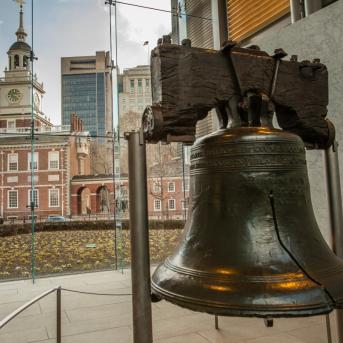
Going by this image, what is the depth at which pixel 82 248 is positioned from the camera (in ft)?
30.0

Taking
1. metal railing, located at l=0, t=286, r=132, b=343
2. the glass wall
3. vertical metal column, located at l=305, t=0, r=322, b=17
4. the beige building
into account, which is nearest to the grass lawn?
the glass wall

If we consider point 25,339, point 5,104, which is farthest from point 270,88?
point 5,104

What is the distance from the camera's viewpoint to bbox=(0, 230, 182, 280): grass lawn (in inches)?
282

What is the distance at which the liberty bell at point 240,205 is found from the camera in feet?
3.33

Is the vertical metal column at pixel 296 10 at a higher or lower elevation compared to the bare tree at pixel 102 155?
higher

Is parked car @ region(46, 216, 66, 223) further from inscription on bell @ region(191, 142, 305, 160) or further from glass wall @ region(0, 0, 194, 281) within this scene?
inscription on bell @ region(191, 142, 305, 160)

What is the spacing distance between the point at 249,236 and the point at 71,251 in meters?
8.39

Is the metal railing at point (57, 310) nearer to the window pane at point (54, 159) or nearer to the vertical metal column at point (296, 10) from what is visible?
the vertical metal column at point (296, 10)

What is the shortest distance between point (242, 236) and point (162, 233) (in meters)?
6.43

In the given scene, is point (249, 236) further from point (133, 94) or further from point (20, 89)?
point (20, 89)

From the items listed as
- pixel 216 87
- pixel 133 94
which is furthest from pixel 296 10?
pixel 133 94

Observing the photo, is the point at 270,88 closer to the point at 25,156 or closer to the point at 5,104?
the point at 25,156

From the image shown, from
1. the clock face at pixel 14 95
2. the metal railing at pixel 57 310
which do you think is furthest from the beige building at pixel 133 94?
the metal railing at pixel 57 310

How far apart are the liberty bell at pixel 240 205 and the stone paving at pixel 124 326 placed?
227cm
